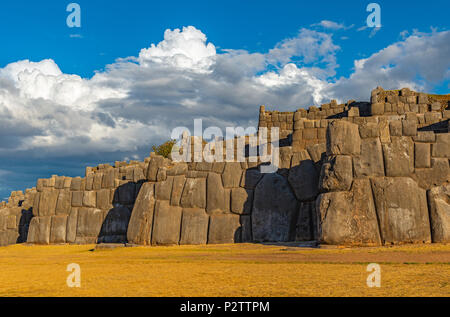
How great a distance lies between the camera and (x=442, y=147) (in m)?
11.3

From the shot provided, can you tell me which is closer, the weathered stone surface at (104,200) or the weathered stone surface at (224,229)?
the weathered stone surface at (224,229)

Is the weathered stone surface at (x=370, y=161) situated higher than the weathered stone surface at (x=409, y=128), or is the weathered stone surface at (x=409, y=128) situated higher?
the weathered stone surface at (x=409, y=128)

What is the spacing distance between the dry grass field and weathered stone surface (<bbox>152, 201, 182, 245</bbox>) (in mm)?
3558

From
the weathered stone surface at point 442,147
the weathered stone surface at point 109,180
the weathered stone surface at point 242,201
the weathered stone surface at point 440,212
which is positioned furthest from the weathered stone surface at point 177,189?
the weathered stone surface at point 442,147

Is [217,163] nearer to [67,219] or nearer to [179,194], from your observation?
[179,194]

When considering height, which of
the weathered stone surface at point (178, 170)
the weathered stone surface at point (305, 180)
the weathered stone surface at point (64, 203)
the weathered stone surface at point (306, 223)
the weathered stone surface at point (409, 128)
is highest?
the weathered stone surface at point (409, 128)

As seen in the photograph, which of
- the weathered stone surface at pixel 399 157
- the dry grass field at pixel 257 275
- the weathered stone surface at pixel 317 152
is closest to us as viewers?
the dry grass field at pixel 257 275

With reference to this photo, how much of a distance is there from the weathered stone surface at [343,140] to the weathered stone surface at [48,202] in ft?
44.7

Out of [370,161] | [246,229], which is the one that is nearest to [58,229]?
[246,229]

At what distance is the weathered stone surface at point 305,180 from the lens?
1304 centimetres

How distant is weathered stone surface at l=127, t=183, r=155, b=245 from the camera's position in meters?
14.4

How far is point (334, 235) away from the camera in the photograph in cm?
Result: 1055

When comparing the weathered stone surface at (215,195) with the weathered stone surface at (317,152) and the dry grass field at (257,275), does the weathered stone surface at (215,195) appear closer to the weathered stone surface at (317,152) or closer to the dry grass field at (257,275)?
the weathered stone surface at (317,152)

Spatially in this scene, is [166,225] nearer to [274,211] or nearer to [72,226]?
[274,211]
